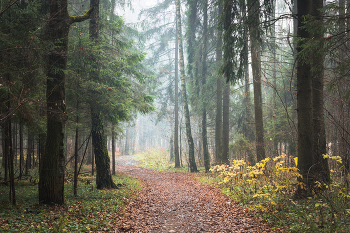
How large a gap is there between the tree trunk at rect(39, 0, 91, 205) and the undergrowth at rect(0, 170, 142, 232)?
445 mm

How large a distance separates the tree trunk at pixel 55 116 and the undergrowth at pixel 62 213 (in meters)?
0.44

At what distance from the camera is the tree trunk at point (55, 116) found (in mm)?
A: 5527

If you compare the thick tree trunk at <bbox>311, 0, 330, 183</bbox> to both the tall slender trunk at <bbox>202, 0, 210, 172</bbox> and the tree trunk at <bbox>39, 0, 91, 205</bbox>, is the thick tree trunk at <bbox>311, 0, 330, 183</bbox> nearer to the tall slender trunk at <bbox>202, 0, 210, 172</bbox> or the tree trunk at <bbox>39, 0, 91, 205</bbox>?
the tree trunk at <bbox>39, 0, 91, 205</bbox>

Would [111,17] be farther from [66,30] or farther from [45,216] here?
[45,216]

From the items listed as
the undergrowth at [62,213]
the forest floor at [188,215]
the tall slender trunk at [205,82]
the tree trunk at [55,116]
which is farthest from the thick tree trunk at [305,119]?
the tall slender trunk at [205,82]

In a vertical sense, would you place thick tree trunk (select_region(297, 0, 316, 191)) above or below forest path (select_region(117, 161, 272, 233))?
above

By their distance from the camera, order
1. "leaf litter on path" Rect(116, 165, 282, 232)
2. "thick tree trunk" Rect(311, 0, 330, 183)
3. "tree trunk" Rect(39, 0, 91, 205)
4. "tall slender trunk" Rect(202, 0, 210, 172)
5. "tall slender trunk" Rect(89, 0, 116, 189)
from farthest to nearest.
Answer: "tall slender trunk" Rect(202, 0, 210, 172) < "tall slender trunk" Rect(89, 0, 116, 189) < "tree trunk" Rect(39, 0, 91, 205) < "thick tree trunk" Rect(311, 0, 330, 183) < "leaf litter on path" Rect(116, 165, 282, 232)

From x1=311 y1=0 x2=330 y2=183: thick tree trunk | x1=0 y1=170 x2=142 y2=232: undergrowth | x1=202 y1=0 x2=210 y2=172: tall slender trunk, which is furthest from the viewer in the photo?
x1=202 y1=0 x2=210 y2=172: tall slender trunk

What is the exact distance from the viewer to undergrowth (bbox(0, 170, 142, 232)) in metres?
4.05

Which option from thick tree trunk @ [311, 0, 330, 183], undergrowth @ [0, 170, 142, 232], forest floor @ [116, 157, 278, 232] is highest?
thick tree trunk @ [311, 0, 330, 183]

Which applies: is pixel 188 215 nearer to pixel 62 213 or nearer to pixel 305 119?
pixel 62 213

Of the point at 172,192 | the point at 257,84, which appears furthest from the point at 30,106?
the point at 257,84

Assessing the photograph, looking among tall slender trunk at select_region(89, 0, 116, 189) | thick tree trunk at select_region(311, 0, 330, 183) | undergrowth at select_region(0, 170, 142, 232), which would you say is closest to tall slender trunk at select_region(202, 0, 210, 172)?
tall slender trunk at select_region(89, 0, 116, 189)

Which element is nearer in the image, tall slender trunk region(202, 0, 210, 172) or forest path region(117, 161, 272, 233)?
forest path region(117, 161, 272, 233)
